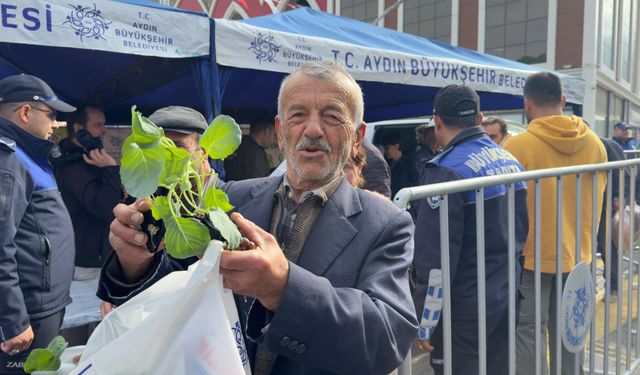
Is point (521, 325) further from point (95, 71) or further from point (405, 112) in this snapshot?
point (405, 112)

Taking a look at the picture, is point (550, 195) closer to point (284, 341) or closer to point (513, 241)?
point (513, 241)

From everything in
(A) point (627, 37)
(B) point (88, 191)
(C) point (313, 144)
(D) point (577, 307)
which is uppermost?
(A) point (627, 37)

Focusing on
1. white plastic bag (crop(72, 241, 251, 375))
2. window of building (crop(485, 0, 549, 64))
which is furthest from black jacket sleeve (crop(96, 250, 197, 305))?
window of building (crop(485, 0, 549, 64))

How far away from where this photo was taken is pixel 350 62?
4.39 m

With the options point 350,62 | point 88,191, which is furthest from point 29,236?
point 350,62

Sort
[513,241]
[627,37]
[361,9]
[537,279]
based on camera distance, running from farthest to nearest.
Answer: [627,37], [361,9], [537,279], [513,241]

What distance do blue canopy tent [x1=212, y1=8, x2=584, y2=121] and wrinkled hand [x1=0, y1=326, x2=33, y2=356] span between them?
2.00m

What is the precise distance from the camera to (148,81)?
5336 millimetres

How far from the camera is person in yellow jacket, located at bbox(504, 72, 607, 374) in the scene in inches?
106

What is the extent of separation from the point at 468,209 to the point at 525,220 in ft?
1.20

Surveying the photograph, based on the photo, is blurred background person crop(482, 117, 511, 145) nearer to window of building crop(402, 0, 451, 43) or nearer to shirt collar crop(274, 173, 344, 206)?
shirt collar crop(274, 173, 344, 206)

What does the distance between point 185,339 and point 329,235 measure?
47 cm

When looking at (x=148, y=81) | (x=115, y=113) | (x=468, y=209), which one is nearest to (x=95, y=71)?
(x=148, y=81)

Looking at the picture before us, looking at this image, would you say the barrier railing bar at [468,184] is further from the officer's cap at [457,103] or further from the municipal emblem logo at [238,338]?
the municipal emblem logo at [238,338]
